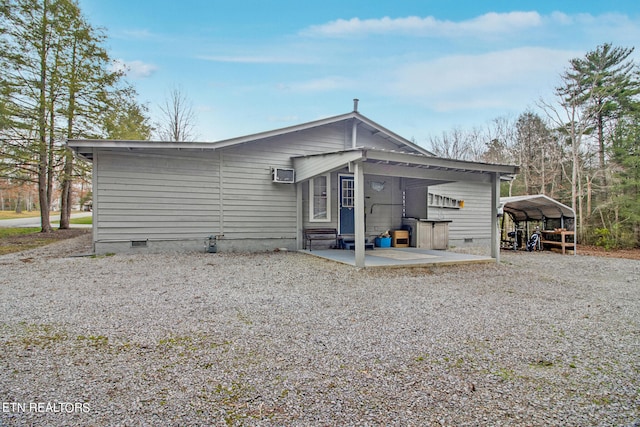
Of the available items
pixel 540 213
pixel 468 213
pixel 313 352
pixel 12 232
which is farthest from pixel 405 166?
pixel 12 232

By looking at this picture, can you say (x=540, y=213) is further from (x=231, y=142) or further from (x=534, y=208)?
(x=231, y=142)

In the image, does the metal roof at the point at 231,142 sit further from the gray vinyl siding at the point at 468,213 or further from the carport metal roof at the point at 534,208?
the carport metal roof at the point at 534,208

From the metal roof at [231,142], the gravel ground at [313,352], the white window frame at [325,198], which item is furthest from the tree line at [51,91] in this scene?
the white window frame at [325,198]

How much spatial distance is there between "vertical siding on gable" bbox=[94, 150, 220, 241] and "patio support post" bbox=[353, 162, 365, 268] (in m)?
3.98

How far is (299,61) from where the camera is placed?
1245 cm

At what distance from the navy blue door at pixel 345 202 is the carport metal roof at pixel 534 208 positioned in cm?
505

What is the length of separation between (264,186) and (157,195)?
2.61m

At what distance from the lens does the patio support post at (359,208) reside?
19.5ft

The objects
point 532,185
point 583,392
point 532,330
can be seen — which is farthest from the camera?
point 532,185

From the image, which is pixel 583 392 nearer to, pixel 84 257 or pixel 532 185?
pixel 84 257

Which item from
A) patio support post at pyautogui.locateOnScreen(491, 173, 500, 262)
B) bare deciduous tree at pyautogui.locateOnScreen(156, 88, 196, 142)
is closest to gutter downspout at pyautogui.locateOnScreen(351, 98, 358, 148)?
patio support post at pyautogui.locateOnScreen(491, 173, 500, 262)

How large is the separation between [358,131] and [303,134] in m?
1.81

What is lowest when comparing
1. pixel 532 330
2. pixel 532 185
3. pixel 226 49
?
pixel 532 330

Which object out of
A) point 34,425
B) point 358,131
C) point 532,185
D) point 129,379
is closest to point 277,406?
point 129,379
